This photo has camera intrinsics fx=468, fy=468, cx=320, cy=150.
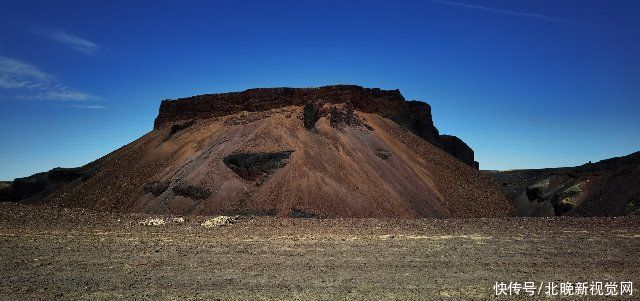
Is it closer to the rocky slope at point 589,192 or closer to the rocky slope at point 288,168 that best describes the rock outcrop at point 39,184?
the rocky slope at point 288,168

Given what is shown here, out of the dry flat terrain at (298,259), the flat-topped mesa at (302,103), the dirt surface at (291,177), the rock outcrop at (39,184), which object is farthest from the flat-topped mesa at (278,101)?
the dry flat terrain at (298,259)

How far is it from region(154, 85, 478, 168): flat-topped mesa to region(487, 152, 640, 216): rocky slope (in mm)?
11701

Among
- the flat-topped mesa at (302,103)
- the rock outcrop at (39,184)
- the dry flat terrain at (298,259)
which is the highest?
the flat-topped mesa at (302,103)

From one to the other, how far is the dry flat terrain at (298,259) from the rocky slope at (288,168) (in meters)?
4.79

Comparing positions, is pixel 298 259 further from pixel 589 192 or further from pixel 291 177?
pixel 589 192

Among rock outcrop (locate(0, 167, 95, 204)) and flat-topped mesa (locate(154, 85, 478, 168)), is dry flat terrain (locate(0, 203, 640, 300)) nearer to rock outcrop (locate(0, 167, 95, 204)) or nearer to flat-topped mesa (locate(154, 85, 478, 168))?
flat-topped mesa (locate(154, 85, 478, 168))

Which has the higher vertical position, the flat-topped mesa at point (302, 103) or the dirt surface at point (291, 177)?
the flat-topped mesa at point (302, 103)

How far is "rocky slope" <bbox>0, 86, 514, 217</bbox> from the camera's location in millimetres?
22844

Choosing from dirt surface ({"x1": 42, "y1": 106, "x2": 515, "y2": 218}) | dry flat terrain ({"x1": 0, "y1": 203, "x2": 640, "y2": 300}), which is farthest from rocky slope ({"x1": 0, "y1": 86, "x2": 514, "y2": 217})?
dry flat terrain ({"x1": 0, "y1": 203, "x2": 640, "y2": 300})

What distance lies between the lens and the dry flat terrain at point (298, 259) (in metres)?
8.47

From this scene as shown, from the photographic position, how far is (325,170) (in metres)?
24.2

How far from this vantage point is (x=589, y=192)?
27906 mm

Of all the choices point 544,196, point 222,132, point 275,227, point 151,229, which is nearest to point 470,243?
point 275,227

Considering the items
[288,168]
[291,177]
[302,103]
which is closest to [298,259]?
[291,177]
